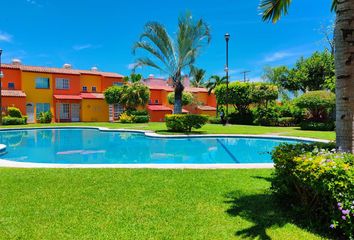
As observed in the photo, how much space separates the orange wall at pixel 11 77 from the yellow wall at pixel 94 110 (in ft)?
24.8

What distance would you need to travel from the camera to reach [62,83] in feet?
122

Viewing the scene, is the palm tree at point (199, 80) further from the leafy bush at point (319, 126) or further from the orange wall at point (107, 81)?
the leafy bush at point (319, 126)

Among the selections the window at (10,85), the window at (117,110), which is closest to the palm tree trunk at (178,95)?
the window at (117,110)

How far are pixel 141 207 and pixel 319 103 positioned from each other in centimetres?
2359

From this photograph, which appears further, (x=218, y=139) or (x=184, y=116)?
(x=184, y=116)

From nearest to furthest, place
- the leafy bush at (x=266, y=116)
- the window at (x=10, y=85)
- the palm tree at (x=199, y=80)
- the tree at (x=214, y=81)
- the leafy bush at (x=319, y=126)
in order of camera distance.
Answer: the leafy bush at (x=319, y=126), the leafy bush at (x=266, y=116), the window at (x=10, y=85), the tree at (x=214, y=81), the palm tree at (x=199, y=80)

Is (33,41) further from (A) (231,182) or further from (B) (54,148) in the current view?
(A) (231,182)

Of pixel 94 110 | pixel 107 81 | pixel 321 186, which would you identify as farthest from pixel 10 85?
pixel 321 186

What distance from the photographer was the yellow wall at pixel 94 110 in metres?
38.2

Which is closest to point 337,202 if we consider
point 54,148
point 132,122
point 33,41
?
point 54,148

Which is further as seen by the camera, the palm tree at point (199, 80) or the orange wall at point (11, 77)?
the palm tree at point (199, 80)

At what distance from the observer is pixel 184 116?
68.2ft

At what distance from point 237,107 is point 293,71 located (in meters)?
14.1

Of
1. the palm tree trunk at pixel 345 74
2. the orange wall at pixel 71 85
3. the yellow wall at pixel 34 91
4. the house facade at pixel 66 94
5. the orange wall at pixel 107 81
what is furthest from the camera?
the orange wall at pixel 107 81
